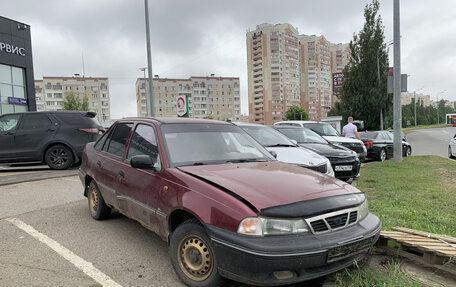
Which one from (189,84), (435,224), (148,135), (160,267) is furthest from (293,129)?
(189,84)

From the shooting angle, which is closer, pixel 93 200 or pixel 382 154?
pixel 93 200

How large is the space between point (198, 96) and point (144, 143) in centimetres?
9969

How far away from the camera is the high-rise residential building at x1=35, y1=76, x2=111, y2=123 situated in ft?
292

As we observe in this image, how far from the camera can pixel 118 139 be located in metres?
4.33

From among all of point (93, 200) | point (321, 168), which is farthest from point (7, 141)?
point (321, 168)

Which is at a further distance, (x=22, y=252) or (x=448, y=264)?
(x=22, y=252)

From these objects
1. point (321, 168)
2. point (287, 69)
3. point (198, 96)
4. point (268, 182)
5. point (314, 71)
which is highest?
point (287, 69)

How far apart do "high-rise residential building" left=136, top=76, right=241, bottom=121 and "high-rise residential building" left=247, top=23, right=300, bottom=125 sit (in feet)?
33.6

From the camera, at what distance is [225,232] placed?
7.74ft

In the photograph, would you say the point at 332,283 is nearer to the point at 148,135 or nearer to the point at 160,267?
the point at 160,267

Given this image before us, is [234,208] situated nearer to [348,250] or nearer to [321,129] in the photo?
[348,250]

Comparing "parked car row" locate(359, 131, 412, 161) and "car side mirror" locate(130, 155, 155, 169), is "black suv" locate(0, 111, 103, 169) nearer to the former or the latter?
"car side mirror" locate(130, 155, 155, 169)

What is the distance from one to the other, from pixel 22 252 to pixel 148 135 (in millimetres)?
1967

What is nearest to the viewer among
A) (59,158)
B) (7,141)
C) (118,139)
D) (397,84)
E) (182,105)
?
(118,139)
